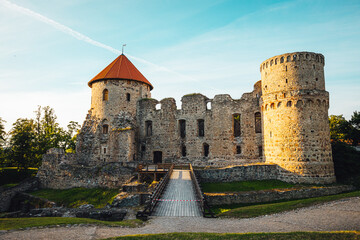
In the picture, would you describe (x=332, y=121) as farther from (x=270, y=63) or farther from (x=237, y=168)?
(x=237, y=168)

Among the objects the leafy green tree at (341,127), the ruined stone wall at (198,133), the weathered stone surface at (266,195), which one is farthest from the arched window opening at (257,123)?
the leafy green tree at (341,127)

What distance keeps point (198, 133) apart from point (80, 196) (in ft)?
43.8

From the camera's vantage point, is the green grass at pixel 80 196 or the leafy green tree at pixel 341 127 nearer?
the green grass at pixel 80 196

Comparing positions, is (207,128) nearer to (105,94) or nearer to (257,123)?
(257,123)

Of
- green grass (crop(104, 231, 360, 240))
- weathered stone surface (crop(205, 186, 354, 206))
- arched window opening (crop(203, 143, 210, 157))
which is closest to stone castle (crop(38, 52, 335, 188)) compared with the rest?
arched window opening (crop(203, 143, 210, 157))

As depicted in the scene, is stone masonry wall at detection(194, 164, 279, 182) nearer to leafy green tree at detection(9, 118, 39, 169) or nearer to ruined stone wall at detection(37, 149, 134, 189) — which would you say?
ruined stone wall at detection(37, 149, 134, 189)

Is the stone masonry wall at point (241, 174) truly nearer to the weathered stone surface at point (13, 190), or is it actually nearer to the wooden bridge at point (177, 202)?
the wooden bridge at point (177, 202)

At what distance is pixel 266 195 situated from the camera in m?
15.6

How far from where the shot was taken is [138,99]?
28.8 metres

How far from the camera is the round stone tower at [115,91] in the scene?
27.4m

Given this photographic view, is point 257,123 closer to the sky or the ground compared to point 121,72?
closer to the ground

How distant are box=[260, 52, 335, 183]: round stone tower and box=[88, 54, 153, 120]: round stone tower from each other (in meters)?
15.3

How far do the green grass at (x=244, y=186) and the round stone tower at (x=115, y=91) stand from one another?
14058 mm

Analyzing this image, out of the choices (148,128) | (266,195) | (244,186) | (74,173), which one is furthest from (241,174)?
(74,173)
